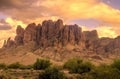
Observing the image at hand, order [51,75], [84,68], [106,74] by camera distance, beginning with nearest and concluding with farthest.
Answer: [51,75] < [106,74] < [84,68]

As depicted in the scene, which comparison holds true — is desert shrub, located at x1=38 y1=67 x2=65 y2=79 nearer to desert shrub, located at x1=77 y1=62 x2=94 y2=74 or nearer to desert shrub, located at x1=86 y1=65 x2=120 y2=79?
desert shrub, located at x1=86 y1=65 x2=120 y2=79

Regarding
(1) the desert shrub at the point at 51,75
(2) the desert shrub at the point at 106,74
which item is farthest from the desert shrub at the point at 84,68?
(1) the desert shrub at the point at 51,75

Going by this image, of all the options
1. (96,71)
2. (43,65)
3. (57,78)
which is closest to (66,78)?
(57,78)

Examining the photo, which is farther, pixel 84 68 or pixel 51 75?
pixel 84 68

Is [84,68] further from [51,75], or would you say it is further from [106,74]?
[51,75]

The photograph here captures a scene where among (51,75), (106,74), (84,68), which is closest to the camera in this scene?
(51,75)

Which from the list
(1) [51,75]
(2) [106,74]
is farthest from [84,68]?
(1) [51,75]

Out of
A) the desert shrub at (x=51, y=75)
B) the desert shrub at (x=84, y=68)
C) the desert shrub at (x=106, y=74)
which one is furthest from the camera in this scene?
the desert shrub at (x=84, y=68)

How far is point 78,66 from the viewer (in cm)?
8438

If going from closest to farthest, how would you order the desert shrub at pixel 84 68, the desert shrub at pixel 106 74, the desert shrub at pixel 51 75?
1. the desert shrub at pixel 51 75
2. the desert shrub at pixel 106 74
3. the desert shrub at pixel 84 68

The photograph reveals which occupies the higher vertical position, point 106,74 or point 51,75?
point 51,75

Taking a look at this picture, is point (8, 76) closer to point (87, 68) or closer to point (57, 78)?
point (57, 78)

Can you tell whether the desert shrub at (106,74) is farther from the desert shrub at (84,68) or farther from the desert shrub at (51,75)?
the desert shrub at (84,68)

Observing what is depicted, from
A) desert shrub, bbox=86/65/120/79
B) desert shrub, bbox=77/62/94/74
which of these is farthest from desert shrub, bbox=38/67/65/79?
desert shrub, bbox=77/62/94/74
